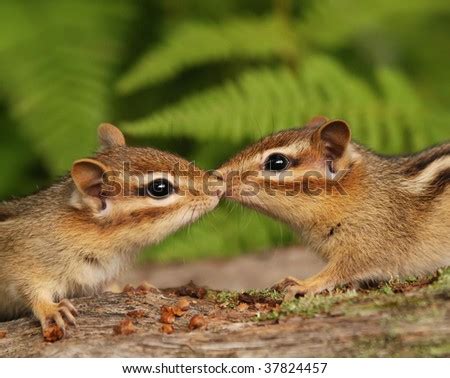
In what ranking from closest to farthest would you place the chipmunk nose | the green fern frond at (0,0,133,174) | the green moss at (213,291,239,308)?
the green moss at (213,291,239,308) → the chipmunk nose → the green fern frond at (0,0,133,174)

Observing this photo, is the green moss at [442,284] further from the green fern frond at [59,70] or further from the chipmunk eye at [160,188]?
the green fern frond at [59,70]

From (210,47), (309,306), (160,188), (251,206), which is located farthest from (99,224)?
(210,47)

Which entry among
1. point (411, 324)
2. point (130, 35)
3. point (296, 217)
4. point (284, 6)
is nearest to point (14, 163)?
point (130, 35)

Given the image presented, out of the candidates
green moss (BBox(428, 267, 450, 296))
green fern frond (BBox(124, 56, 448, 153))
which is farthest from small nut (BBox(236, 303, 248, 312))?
green fern frond (BBox(124, 56, 448, 153))

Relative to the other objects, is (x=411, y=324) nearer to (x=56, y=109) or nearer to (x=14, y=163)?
(x=56, y=109)

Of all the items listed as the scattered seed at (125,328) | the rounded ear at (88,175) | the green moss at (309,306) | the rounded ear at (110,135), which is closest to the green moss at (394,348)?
the green moss at (309,306)

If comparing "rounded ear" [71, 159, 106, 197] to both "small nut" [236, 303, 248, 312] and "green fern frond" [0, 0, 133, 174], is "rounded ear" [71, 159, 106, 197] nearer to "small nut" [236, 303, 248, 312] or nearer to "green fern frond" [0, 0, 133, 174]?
"small nut" [236, 303, 248, 312]

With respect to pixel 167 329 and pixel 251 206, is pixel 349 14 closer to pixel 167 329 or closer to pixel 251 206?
pixel 251 206
